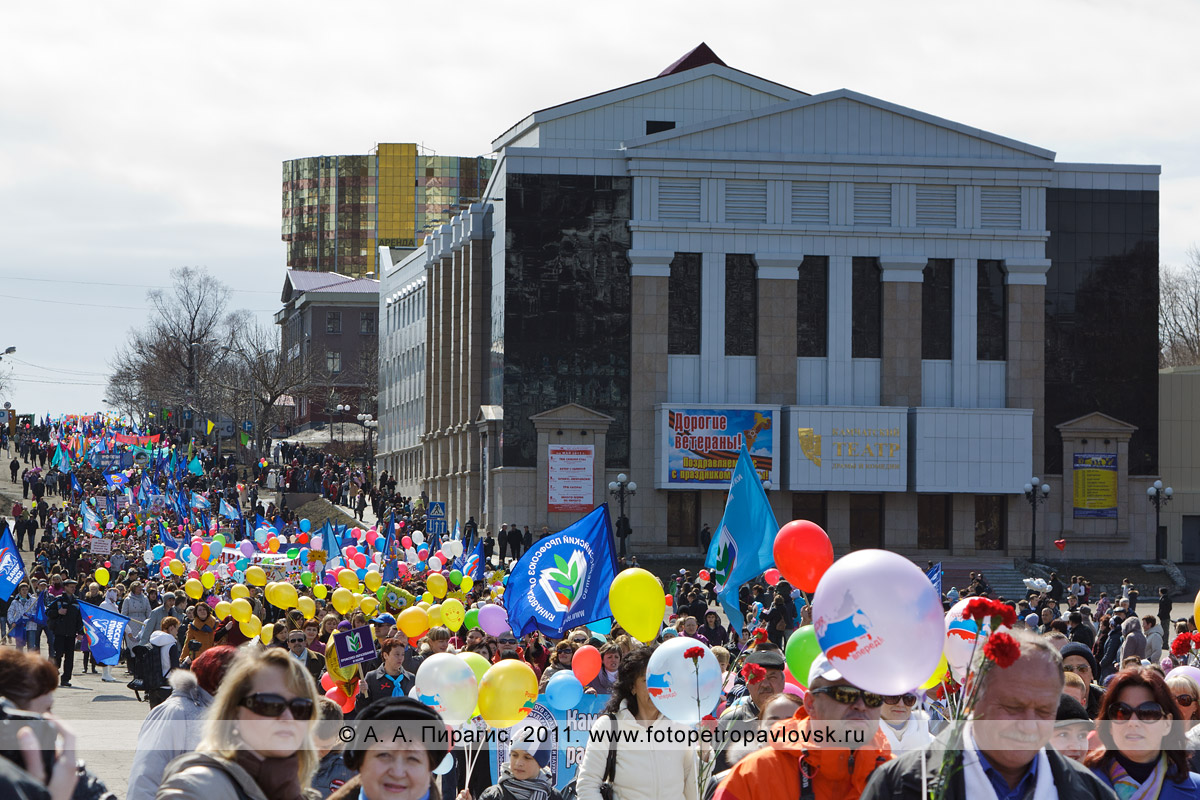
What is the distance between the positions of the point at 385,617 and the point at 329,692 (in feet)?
9.77

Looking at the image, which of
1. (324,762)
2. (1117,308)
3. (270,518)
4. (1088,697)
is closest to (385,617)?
(324,762)

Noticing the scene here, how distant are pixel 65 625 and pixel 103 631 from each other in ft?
2.52

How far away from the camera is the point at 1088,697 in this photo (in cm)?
857

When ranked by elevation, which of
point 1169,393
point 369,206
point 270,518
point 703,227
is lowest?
point 270,518

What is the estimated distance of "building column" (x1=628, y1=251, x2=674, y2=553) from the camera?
2034 inches

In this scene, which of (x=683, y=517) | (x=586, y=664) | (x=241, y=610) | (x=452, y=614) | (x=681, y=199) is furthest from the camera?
(x=681, y=199)

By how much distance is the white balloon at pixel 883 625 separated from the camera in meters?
5.54

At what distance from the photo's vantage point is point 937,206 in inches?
2079

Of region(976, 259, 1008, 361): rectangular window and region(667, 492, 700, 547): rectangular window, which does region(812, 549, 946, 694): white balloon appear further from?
region(976, 259, 1008, 361): rectangular window

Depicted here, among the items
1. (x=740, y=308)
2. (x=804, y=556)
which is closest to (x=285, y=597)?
(x=804, y=556)

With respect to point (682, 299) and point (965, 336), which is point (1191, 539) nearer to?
point (965, 336)

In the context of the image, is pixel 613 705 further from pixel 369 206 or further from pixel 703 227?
pixel 369 206

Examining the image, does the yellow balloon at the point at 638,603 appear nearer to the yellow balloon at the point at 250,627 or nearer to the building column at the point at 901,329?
the yellow balloon at the point at 250,627

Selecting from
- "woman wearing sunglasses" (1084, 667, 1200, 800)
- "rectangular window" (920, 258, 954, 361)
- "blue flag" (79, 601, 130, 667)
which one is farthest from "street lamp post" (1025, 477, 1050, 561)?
"woman wearing sunglasses" (1084, 667, 1200, 800)
